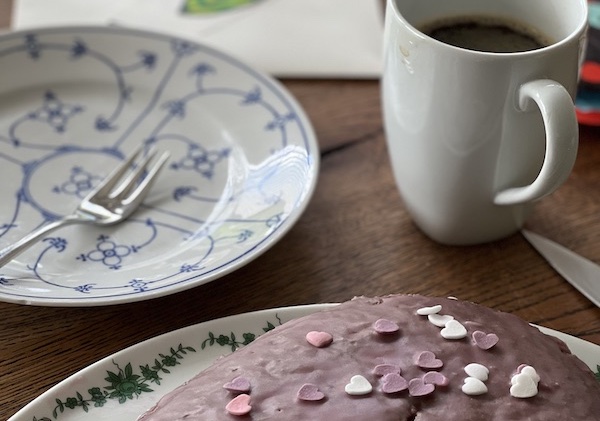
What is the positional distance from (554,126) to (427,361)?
243 mm

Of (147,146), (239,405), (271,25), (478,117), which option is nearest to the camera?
(239,405)

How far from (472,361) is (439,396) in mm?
39

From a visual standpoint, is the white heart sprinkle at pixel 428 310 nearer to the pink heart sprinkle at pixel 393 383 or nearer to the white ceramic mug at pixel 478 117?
the pink heart sprinkle at pixel 393 383

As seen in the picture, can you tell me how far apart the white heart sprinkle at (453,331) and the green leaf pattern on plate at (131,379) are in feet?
0.50

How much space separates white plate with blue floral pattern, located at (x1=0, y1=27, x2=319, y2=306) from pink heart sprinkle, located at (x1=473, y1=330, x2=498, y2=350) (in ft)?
0.74

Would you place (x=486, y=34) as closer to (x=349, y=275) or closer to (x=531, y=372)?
(x=349, y=275)

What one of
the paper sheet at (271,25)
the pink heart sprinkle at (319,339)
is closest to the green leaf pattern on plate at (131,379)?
the pink heart sprinkle at (319,339)

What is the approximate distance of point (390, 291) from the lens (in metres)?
0.77

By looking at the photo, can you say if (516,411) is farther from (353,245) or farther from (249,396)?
(353,245)

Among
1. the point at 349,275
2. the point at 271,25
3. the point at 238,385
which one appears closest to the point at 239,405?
the point at 238,385

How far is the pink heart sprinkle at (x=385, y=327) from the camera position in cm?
56

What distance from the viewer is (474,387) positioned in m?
0.53

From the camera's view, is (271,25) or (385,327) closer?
(385,327)

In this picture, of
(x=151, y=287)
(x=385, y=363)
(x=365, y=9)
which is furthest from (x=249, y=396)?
(x=365, y=9)
